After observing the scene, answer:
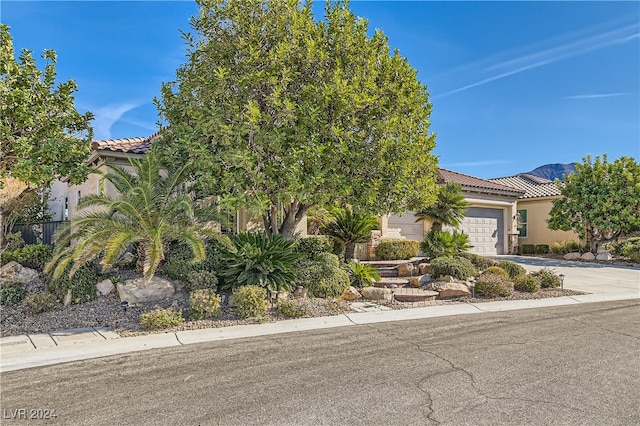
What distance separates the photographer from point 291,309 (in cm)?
859

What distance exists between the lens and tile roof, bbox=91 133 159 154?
1254cm

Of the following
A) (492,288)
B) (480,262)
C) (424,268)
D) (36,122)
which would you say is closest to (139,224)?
(36,122)

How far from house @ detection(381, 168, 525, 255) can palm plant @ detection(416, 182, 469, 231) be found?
3.72m

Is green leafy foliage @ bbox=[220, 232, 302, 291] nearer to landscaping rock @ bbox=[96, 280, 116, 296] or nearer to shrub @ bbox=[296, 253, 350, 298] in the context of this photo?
shrub @ bbox=[296, 253, 350, 298]

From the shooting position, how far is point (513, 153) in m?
22.5

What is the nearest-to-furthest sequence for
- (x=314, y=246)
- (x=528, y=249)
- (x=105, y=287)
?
(x=105, y=287), (x=314, y=246), (x=528, y=249)

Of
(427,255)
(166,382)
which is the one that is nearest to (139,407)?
(166,382)

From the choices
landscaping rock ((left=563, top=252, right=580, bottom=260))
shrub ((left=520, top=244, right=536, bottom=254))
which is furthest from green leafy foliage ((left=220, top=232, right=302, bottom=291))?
shrub ((left=520, top=244, right=536, bottom=254))

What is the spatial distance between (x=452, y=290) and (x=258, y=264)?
5.37 m

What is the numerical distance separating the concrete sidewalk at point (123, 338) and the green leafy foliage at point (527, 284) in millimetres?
3117

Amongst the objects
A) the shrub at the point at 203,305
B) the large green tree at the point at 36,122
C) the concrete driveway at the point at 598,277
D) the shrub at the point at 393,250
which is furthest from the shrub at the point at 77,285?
the concrete driveway at the point at 598,277

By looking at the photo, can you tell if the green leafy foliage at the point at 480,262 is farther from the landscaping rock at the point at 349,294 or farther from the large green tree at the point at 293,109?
the landscaping rock at the point at 349,294

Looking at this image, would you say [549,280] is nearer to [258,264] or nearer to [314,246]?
[314,246]

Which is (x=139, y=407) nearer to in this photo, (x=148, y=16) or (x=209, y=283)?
(x=209, y=283)
